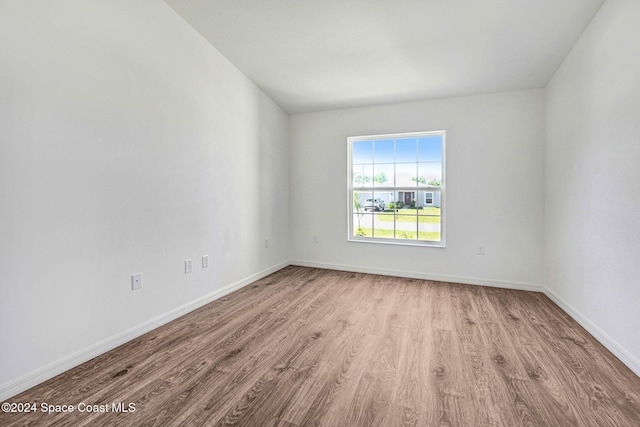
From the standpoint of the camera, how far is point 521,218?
3387 millimetres

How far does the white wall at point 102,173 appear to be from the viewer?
1.59 m

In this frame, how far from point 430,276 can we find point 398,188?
→ 4.10ft

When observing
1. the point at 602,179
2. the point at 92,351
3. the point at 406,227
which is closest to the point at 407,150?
the point at 406,227

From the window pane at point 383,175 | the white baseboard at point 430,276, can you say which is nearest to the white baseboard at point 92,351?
the white baseboard at point 430,276

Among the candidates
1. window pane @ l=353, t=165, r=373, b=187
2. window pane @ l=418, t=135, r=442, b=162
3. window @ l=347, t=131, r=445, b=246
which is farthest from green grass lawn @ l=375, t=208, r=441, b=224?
window pane @ l=418, t=135, r=442, b=162

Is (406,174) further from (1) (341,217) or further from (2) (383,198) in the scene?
(1) (341,217)

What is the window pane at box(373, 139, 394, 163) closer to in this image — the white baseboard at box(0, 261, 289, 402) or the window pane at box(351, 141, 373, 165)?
the window pane at box(351, 141, 373, 165)

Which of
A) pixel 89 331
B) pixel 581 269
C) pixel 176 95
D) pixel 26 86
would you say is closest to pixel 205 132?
pixel 176 95

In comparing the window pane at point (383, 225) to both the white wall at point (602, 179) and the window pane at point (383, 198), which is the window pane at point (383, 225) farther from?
the white wall at point (602, 179)

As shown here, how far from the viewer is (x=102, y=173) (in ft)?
6.50

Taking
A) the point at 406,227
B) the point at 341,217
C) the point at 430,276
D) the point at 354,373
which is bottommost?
the point at 354,373

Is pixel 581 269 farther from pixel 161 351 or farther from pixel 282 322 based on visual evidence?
pixel 161 351

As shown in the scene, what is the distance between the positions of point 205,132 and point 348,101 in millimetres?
1987

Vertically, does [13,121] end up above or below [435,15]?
below
